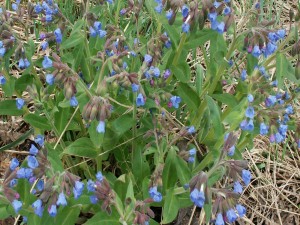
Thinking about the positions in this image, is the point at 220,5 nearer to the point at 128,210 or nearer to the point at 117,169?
the point at 128,210

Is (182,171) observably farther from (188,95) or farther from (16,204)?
(16,204)

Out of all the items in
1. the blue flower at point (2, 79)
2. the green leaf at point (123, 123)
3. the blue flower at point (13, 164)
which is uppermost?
the blue flower at point (2, 79)

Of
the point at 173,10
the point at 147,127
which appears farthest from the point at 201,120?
the point at 173,10

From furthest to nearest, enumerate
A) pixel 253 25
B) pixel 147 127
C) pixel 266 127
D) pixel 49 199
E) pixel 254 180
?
pixel 254 180
pixel 147 127
pixel 253 25
pixel 266 127
pixel 49 199

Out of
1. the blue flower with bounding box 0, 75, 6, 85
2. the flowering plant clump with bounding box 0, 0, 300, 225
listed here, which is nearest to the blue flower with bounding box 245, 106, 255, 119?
the flowering plant clump with bounding box 0, 0, 300, 225

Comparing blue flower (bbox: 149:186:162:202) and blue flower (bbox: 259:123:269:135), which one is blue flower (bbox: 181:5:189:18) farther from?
blue flower (bbox: 149:186:162:202)

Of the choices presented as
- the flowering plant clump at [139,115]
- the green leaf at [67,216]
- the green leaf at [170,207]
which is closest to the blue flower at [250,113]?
the flowering plant clump at [139,115]

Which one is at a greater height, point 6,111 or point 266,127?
point 266,127

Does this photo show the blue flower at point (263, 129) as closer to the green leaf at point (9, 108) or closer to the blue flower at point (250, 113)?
the blue flower at point (250, 113)

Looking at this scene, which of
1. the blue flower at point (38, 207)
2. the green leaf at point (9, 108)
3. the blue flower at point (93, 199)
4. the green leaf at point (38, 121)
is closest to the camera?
the blue flower at point (38, 207)
